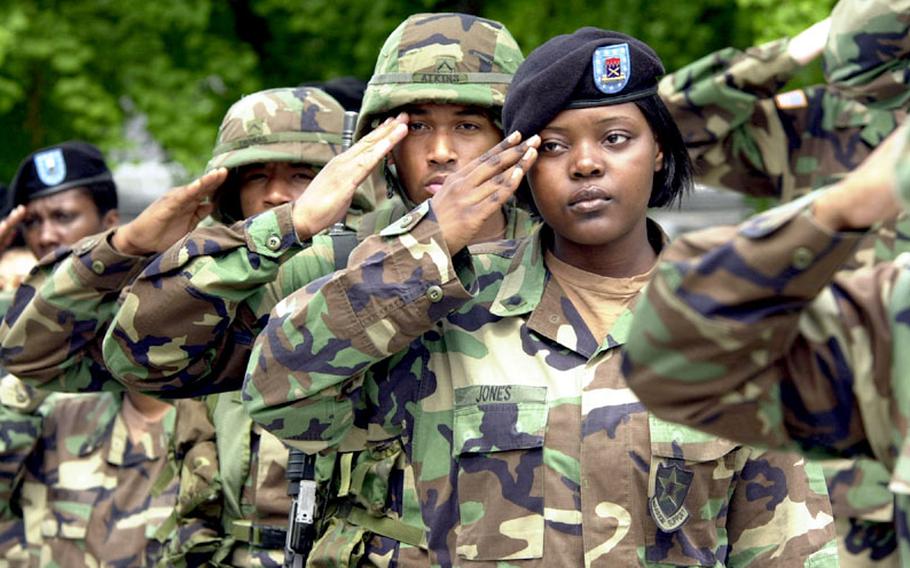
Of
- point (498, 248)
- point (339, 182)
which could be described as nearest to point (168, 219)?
point (339, 182)

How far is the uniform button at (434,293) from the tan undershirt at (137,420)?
3.41m

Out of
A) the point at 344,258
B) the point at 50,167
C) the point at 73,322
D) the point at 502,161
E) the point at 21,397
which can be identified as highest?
the point at 502,161

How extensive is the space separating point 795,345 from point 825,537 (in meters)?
1.28

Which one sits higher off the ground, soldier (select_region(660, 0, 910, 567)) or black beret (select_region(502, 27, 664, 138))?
black beret (select_region(502, 27, 664, 138))

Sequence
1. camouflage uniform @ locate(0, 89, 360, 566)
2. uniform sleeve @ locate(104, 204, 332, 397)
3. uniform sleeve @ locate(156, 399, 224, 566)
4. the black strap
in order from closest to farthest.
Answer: uniform sleeve @ locate(104, 204, 332, 397) < the black strap < camouflage uniform @ locate(0, 89, 360, 566) < uniform sleeve @ locate(156, 399, 224, 566)

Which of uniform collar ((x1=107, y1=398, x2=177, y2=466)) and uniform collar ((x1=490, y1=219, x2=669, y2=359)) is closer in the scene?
uniform collar ((x1=490, y1=219, x2=669, y2=359))

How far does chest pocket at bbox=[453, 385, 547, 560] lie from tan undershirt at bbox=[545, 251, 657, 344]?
11.4 inches

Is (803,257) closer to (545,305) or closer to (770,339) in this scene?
(770,339)

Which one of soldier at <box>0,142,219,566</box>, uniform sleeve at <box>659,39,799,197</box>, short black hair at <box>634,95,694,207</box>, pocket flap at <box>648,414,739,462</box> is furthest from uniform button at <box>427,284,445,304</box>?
uniform sleeve at <box>659,39,799,197</box>

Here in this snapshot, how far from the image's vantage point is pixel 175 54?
1268cm

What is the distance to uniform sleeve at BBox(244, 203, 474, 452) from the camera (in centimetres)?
408

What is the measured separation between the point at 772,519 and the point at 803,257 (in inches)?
55.2

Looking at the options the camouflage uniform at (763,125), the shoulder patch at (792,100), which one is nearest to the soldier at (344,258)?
the camouflage uniform at (763,125)

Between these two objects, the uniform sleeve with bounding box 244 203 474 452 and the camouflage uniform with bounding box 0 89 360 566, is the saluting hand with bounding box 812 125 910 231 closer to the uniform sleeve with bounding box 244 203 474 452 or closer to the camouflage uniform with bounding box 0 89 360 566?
the uniform sleeve with bounding box 244 203 474 452
